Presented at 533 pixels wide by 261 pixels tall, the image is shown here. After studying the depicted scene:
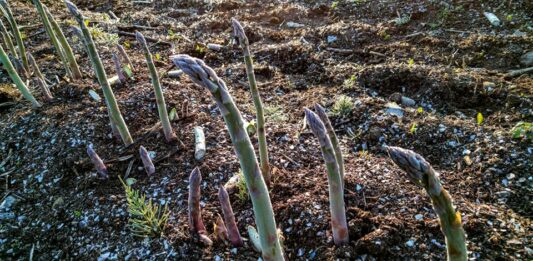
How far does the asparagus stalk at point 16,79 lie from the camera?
365 cm

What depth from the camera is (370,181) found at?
2.85 metres

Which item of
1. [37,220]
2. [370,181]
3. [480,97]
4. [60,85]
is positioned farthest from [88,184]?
[480,97]

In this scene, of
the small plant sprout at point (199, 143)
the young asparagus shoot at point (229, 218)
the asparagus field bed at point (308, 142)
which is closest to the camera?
the young asparagus shoot at point (229, 218)

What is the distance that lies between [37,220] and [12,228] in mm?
196

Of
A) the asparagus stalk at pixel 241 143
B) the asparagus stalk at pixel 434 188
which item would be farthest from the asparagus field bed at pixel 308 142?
the asparagus stalk at pixel 434 188

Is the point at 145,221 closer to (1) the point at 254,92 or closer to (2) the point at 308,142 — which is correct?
(1) the point at 254,92

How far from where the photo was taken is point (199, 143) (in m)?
3.32

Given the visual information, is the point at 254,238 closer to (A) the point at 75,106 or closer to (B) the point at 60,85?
(A) the point at 75,106

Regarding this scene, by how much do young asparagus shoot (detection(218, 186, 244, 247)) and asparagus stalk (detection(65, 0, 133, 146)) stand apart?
144cm

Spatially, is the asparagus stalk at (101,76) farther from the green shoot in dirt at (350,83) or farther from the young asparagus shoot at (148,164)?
the green shoot in dirt at (350,83)

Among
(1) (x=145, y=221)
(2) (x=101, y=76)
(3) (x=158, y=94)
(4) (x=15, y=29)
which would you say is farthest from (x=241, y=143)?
(4) (x=15, y=29)

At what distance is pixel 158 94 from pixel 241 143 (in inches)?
71.9

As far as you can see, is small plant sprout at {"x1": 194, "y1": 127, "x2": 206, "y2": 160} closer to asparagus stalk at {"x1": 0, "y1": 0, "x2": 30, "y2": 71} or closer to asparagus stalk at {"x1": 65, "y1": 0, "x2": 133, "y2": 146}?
asparagus stalk at {"x1": 65, "y1": 0, "x2": 133, "y2": 146}

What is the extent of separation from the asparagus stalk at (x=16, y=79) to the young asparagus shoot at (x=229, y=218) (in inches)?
114
